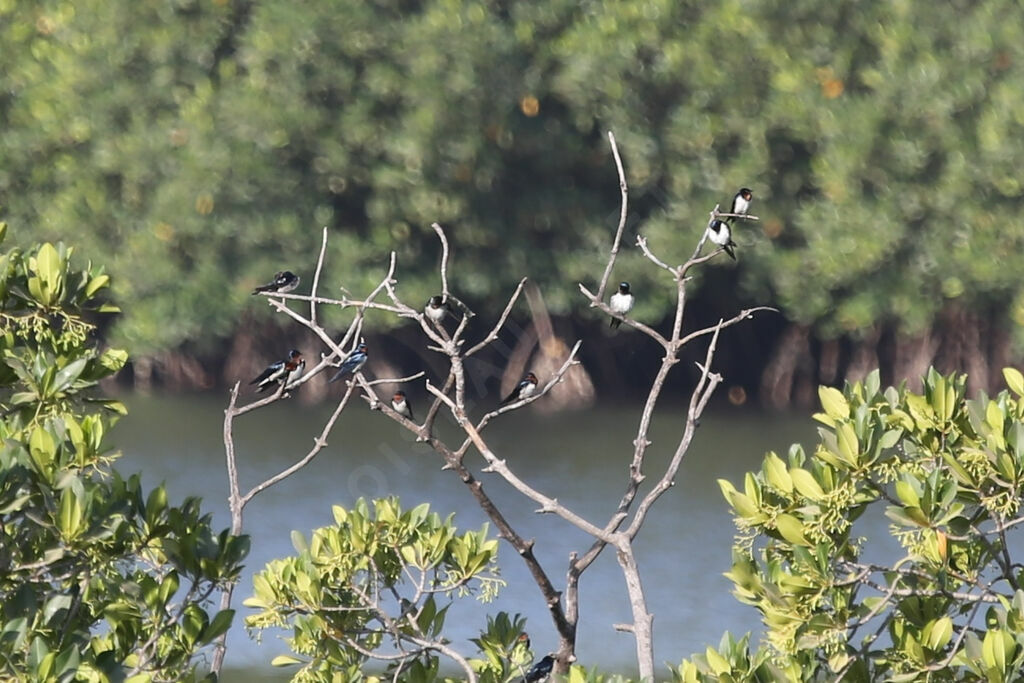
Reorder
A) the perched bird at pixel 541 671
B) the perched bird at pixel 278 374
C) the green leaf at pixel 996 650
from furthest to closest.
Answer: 1. the perched bird at pixel 278 374
2. the perched bird at pixel 541 671
3. the green leaf at pixel 996 650

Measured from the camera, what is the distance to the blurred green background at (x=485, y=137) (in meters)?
26.1

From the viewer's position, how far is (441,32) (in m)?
25.7

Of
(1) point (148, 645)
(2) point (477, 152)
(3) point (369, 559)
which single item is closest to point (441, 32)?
(2) point (477, 152)

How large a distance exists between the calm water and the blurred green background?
172 centimetres

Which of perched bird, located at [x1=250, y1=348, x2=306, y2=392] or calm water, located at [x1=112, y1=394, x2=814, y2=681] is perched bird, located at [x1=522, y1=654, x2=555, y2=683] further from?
calm water, located at [x1=112, y1=394, x2=814, y2=681]

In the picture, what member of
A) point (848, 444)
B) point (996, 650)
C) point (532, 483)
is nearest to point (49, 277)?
point (848, 444)

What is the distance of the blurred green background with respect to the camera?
26078 millimetres

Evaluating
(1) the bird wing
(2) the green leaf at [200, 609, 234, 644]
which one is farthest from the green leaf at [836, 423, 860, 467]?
(1) the bird wing

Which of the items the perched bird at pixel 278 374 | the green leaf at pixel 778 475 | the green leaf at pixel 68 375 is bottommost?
the green leaf at pixel 778 475

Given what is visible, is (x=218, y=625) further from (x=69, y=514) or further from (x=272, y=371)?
(x=272, y=371)

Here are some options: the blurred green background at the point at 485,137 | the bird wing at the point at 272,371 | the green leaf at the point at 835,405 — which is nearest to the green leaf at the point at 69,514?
the green leaf at the point at 835,405

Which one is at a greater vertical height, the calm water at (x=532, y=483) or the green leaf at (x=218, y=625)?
the calm water at (x=532, y=483)

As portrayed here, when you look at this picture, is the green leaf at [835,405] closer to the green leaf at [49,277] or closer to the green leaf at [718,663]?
the green leaf at [718,663]

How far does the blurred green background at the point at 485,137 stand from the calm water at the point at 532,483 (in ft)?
5.64
